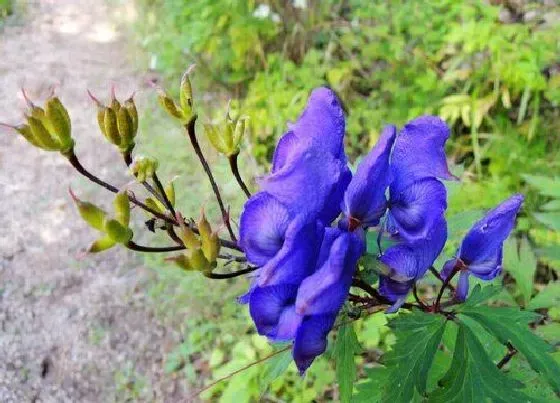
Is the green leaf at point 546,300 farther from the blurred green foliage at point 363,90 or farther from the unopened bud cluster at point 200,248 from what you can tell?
the unopened bud cluster at point 200,248

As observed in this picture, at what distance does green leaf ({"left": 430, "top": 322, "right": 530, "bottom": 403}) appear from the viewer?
93 cm

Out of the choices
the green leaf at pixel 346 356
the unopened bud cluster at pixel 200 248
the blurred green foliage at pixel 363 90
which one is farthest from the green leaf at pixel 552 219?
the unopened bud cluster at pixel 200 248

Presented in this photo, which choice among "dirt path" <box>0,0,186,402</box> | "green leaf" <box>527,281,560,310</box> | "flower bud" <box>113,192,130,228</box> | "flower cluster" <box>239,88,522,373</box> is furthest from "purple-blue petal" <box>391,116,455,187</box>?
"dirt path" <box>0,0,186,402</box>

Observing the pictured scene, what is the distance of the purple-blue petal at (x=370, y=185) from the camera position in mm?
792

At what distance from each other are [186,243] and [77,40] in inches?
177

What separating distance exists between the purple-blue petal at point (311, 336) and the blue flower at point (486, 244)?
242mm

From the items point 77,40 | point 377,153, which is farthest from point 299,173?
point 77,40

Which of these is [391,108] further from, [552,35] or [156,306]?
[156,306]

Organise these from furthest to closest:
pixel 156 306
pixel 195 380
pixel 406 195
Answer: pixel 156 306 < pixel 195 380 < pixel 406 195

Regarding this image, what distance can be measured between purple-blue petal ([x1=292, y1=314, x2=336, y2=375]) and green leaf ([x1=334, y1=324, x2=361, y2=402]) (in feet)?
0.35

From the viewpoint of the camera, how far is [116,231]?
73 centimetres

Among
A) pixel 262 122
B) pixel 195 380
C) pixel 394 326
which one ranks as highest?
pixel 394 326

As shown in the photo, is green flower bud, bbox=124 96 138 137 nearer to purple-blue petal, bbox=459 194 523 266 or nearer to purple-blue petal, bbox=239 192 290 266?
purple-blue petal, bbox=239 192 290 266

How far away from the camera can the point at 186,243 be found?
740mm
